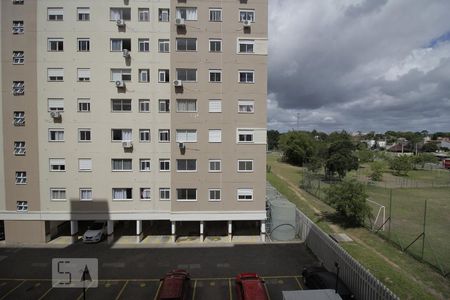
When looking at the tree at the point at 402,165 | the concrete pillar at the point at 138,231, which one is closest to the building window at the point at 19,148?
the concrete pillar at the point at 138,231

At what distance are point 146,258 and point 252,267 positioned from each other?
763 centimetres

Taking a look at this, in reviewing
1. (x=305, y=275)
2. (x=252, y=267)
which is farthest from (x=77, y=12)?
(x=305, y=275)

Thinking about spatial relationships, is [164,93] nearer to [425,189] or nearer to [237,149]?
[237,149]

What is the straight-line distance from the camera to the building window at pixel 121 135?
2048 centimetres

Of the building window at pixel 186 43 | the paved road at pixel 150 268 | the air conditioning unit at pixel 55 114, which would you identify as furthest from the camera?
the building window at pixel 186 43

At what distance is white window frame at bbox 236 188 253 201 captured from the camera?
68.0ft

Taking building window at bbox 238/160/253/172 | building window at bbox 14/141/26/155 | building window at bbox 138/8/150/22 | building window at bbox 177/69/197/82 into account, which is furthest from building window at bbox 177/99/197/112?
building window at bbox 14/141/26/155

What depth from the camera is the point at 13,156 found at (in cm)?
2022

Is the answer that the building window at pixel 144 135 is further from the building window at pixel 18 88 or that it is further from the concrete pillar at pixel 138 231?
the building window at pixel 18 88

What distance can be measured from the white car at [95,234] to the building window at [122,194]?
315cm

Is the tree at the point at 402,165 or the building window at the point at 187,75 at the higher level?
the building window at the point at 187,75

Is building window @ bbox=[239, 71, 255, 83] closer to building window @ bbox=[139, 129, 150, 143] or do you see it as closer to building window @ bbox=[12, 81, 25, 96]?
building window @ bbox=[139, 129, 150, 143]

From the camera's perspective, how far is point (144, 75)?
66.3 feet

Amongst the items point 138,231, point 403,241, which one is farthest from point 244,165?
point 403,241
